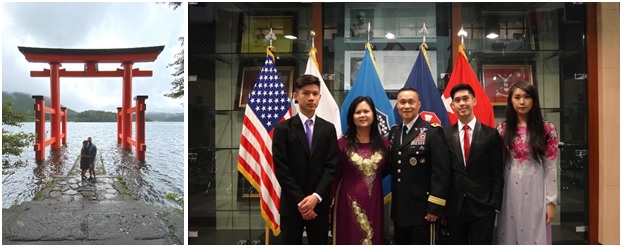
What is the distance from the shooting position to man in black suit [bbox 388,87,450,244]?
2.05 metres

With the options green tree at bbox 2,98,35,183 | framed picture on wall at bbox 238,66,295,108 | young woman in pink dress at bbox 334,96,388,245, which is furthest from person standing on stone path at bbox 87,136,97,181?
young woman in pink dress at bbox 334,96,388,245

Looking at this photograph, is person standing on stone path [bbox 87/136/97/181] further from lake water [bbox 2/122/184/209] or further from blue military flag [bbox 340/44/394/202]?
blue military flag [bbox 340/44/394/202]

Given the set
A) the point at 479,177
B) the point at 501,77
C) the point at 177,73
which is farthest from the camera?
the point at 501,77

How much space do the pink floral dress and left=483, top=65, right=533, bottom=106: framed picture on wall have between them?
2.63 ft

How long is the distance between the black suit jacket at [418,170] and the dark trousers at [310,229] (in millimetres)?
362

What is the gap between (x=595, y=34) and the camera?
2.89 meters

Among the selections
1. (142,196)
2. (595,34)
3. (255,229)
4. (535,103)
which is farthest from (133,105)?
(595,34)

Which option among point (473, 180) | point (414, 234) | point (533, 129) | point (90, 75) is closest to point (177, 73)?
point (90, 75)

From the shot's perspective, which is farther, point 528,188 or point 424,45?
point 424,45

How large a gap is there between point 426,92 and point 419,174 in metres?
0.78

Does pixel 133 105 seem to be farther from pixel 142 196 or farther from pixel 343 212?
pixel 343 212

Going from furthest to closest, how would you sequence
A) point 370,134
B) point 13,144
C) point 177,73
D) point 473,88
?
1. point 473,88
2. point 177,73
3. point 13,144
4. point 370,134

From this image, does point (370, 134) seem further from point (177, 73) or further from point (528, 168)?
point (177, 73)

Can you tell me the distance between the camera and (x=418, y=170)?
2.10m
